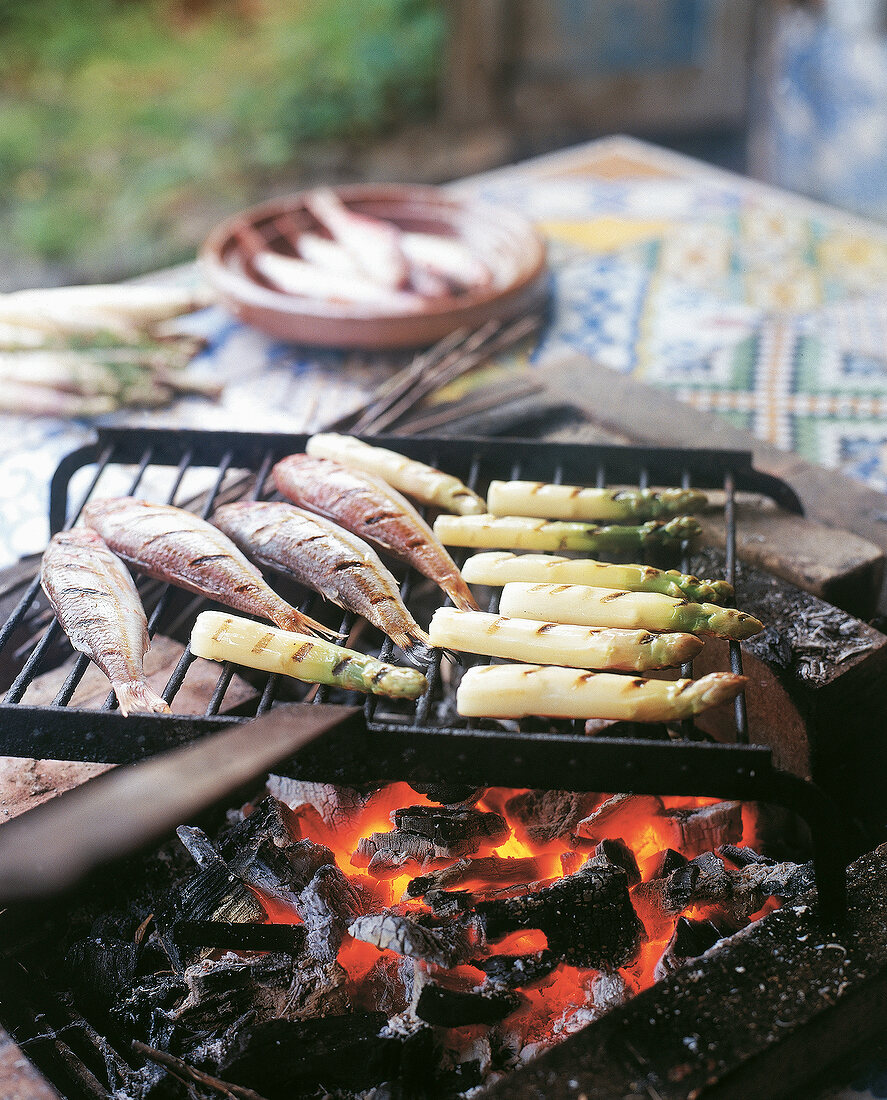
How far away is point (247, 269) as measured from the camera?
15.8 ft

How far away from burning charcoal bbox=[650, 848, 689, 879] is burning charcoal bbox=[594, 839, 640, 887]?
2.1 inches

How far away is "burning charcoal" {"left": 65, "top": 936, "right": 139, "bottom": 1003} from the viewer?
2.20 m

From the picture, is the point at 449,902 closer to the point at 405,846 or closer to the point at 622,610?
the point at 405,846

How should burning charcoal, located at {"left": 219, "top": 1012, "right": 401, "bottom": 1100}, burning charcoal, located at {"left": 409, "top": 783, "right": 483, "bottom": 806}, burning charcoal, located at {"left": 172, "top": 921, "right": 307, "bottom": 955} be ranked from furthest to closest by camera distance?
burning charcoal, located at {"left": 409, "top": 783, "right": 483, "bottom": 806}
burning charcoal, located at {"left": 172, "top": 921, "right": 307, "bottom": 955}
burning charcoal, located at {"left": 219, "top": 1012, "right": 401, "bottom": 1100}

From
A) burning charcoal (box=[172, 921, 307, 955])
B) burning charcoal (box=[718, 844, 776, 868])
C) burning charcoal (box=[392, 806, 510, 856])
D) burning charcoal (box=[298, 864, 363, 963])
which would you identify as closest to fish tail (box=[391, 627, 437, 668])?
burning charcoal (box=[392, 806, 510, 856])

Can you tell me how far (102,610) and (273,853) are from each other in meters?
0.73

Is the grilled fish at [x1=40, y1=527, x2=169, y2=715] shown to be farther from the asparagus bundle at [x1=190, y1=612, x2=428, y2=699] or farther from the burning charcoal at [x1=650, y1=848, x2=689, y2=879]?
the burning charcoal at [x1=650, y1=848, x2=689, y2=879]

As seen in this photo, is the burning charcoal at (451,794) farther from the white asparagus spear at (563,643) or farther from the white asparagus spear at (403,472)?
the white asparagus spear at (403,472)

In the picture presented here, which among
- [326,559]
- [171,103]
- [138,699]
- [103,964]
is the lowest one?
[103,964]

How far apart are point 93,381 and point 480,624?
2.80m

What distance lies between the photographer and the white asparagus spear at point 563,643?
6.46ft

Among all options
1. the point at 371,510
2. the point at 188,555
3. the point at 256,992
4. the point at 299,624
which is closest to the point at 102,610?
the point at 188,555

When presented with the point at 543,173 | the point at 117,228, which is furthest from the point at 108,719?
the point at 117,228

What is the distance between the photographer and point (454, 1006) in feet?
6.48
